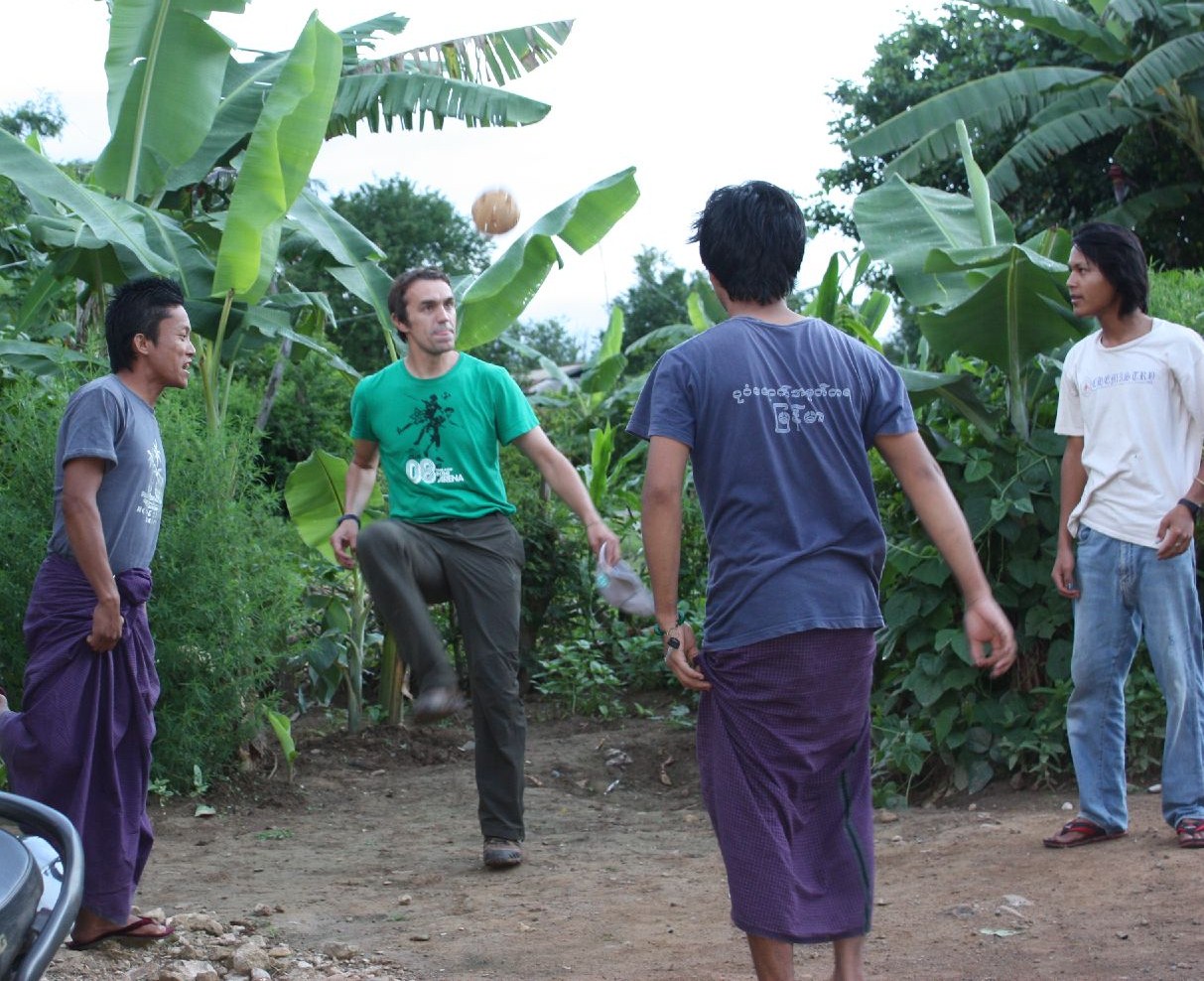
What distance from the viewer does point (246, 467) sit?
662cm

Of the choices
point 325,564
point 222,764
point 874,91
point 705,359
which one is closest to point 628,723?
point 325,564

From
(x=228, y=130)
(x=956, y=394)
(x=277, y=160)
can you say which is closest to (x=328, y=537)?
(x=277, y=160)

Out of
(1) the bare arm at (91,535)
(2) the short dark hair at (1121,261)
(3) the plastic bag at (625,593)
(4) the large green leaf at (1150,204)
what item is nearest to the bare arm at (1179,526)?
(2) the short dark hair at (1121,261)

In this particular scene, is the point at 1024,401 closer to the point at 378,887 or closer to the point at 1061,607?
the point at 1061,607

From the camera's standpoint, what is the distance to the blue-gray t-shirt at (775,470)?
289cm

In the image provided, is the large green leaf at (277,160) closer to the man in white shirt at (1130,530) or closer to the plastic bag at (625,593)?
the plastic bag at (625,593)

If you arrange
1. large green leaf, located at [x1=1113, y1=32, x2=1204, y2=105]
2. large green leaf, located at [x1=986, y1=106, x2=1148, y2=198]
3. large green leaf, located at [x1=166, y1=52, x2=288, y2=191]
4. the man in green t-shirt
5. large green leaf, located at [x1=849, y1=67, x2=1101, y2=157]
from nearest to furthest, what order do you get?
1. the man in green t-shirt
2. large green leaf, located at [x1=166, y1=52, x2=288, y2=191]
3. large green leaf, located at [x1=1113, y1=32, x2=1204, y2=105]
4. large green leaf, located at [x1=849, y1=67, x2=1101, y2=157]
5. large green leaf, located at [x1=986, y1=106, x2=1148, y2=198]

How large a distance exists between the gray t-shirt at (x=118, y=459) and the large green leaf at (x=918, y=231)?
3.67m

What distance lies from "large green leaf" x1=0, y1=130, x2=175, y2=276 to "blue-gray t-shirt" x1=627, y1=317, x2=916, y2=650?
159 inches

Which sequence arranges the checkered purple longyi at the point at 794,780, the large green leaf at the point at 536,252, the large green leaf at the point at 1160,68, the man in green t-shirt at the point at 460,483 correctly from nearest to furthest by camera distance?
the checkered purple longyi at the point at 794,780, the man in green t-shirt at the point at 460,483, the large green leaf at the point at 536,252, the large green leaf at the point at 1160,68

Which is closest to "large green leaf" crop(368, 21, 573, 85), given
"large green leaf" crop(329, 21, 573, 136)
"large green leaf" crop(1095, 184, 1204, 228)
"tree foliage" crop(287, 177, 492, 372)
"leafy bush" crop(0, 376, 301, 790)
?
"large green leaf" crop(329, 21, 573, 136)

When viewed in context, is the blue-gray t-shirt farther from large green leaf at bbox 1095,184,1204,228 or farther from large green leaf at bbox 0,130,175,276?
large green leaf at bbox 1095,184,1204,228

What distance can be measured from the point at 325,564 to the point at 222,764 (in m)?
1.78

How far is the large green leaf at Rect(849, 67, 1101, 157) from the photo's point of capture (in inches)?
589
